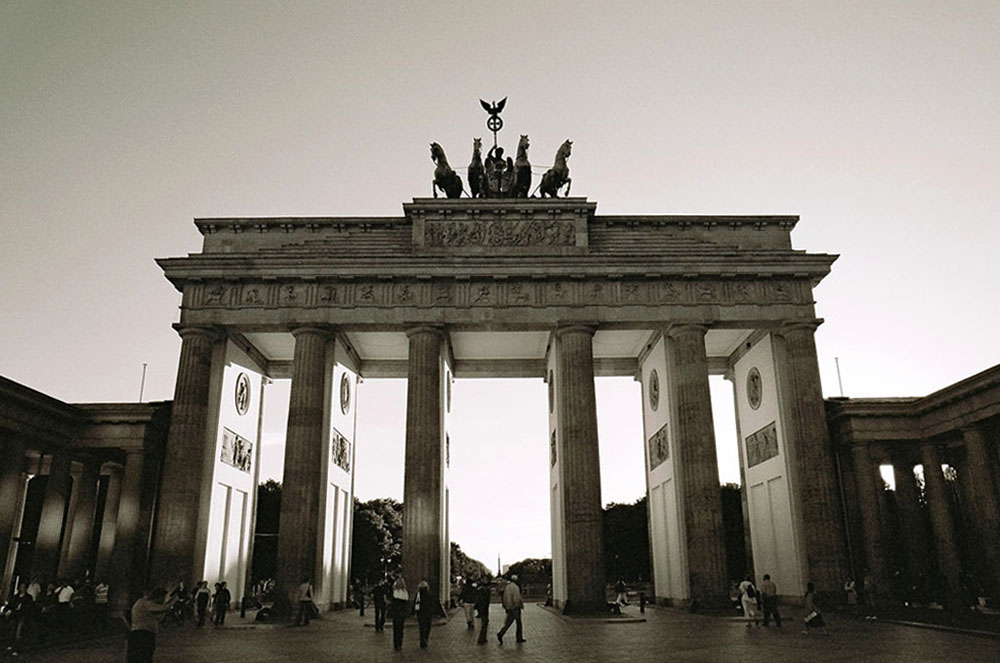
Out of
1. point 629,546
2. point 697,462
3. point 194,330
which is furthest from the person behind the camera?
point 629,546

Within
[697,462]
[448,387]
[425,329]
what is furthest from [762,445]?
[425,329]

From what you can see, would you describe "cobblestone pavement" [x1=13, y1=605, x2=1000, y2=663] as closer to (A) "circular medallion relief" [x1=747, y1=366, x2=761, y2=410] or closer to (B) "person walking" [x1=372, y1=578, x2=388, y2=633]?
(B) "person walking" [x1=372, y1=578, x2=388, y2=633]

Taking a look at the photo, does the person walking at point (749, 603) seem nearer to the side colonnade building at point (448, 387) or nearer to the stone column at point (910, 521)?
the side colonnade building at point (448, 387)

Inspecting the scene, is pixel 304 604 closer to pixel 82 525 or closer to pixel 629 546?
pixel 82 525

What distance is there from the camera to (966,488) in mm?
43938

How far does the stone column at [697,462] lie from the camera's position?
33.8 metres

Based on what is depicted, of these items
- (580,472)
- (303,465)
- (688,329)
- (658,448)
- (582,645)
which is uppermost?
(688,329)

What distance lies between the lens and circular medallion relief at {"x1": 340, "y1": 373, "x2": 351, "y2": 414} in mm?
42009

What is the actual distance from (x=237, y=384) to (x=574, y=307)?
18175mm

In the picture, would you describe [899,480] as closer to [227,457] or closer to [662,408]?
[662,408]

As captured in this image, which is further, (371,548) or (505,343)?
(371,548)

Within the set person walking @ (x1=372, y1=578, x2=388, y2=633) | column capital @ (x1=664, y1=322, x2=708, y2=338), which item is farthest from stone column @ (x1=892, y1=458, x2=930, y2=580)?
person walking @ (x1=372, y1=578, x2=388, y2=633)

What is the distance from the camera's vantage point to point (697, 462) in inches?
1388

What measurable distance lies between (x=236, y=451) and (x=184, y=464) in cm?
481
